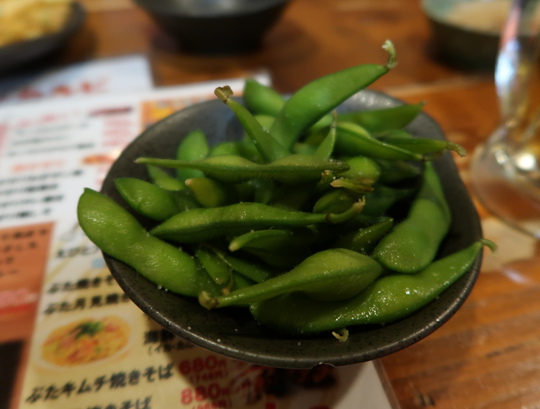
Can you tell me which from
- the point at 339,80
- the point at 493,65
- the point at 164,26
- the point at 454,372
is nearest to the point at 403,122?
the point at 339,80

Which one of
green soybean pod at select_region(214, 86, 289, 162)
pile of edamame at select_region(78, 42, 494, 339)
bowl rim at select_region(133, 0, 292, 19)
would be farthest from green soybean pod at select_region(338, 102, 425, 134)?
bowl rim at select_region(133, 0, 292, 19)

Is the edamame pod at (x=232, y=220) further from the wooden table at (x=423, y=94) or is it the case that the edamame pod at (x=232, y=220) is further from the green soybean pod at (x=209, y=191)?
the wooden table at (x=423, y=94)

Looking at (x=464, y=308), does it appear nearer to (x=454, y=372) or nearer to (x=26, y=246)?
(x=454, y=372)

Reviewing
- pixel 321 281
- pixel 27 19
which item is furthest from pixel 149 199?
pixel 27 19

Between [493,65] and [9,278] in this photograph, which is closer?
[9,278]

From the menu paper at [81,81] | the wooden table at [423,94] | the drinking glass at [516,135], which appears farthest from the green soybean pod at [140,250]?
the menu paper at [81,81]

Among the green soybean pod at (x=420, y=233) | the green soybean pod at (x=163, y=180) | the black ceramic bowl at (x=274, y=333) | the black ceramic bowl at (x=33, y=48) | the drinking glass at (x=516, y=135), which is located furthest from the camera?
the black ceramic bowl at (x=33, y=48)
